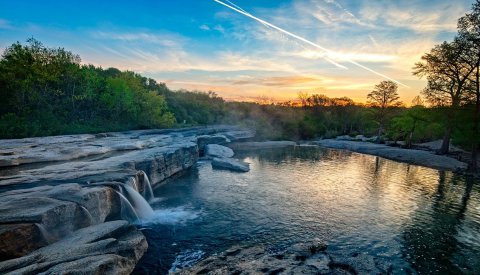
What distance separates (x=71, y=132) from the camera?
40719 millimetres

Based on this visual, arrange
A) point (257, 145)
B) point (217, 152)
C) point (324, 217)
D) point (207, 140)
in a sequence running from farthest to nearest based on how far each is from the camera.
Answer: point (257, 145)
point (207, 140)
point (217, 152)
point (324, 217)

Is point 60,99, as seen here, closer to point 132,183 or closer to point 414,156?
point 132,183

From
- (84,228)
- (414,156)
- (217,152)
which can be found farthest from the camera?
(414,156)

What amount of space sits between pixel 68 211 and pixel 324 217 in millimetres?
14103

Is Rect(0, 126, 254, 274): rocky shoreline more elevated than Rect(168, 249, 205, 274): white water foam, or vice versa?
Rect(0, 126, 254, 274): rocky shoreline

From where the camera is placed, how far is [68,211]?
12602 mm

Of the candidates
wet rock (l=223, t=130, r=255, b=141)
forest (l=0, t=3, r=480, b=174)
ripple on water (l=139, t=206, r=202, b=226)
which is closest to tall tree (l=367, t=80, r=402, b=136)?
forest (l=0, t=3, r=480, b=174)

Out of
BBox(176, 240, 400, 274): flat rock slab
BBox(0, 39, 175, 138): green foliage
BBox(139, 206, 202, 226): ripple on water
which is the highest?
BBox(0, 39, 175, 138): green foliage

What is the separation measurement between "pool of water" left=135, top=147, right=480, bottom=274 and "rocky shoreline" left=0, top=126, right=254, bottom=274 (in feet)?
5.67

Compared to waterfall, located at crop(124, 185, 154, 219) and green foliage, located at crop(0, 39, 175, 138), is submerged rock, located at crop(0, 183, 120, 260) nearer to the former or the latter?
waterfall, located at crop(124, 185, 154, 219)

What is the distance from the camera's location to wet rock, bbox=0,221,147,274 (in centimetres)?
851

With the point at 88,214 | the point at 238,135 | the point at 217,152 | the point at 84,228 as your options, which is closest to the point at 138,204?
the point at 88,214

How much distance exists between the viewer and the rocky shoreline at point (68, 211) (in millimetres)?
9359

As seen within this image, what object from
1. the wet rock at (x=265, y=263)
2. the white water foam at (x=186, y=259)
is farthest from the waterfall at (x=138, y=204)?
the wet rock at (x=265, y=263)
